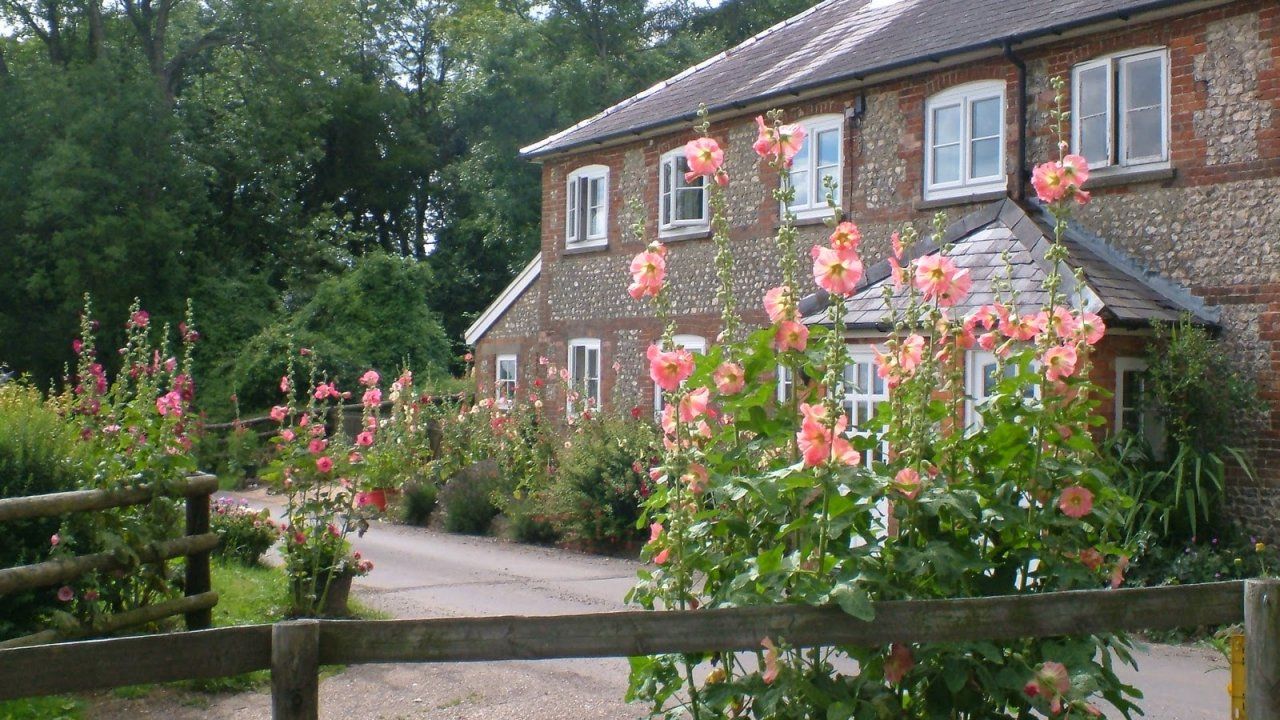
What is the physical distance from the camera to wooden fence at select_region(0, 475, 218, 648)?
21.7 ft

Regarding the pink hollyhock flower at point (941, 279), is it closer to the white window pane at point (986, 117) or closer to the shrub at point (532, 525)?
the white window pane at point (986, 117)

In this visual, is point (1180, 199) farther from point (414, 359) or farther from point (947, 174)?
point (414, 359)

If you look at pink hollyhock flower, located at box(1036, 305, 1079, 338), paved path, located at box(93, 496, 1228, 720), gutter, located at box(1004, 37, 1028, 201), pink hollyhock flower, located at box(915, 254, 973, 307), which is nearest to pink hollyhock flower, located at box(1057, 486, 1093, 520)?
pink hollyhock flower, located at box(1036, 305, 1079, 338)

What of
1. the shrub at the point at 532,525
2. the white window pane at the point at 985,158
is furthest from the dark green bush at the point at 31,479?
the white window pane at the point at 985,158

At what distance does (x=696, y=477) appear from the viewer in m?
4.25

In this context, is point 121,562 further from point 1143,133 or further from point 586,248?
point 586,248

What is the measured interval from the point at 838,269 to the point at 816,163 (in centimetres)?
1284

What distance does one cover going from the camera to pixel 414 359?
32.8 meters

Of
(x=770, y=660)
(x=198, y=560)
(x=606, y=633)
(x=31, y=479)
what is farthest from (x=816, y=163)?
(x=606, y=633)

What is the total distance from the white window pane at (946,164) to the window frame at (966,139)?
0.06 m

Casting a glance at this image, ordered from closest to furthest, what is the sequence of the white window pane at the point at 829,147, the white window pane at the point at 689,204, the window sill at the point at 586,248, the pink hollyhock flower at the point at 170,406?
the pink hollyhock flower at the point at 170,406
the white window pane at the point at 829,147
the white window pane at the point at 689,204
the window sill at the point at 586,248

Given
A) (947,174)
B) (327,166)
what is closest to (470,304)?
(327,166)

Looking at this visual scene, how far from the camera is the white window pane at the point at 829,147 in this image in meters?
16.4

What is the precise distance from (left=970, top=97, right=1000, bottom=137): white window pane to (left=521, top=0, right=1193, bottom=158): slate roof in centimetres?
63
